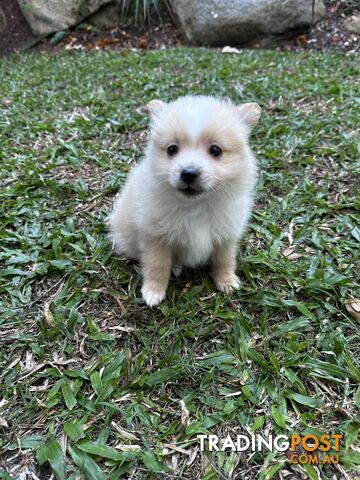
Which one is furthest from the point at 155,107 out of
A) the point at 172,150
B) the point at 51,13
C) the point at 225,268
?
the point at 51,13

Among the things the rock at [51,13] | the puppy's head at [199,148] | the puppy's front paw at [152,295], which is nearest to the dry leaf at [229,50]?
the rock at [51,13]

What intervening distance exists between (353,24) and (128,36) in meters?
4.79

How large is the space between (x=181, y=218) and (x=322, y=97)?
138 inches

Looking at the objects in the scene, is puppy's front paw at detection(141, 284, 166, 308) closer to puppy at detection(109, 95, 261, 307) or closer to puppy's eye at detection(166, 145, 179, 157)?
puppy at detection(109, 95, 261, 307)

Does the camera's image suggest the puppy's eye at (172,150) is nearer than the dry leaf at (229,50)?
Yes

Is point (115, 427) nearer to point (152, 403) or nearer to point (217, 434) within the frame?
point (152, 403)

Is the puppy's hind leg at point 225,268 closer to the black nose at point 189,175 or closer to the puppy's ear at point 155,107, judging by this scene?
the black nose at point 189,175

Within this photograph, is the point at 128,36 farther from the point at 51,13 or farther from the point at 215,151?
the point at 215,151

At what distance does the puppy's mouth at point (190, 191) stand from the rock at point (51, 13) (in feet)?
28.8

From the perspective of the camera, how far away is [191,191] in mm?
2021

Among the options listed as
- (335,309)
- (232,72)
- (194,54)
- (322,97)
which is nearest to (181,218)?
(335,309)

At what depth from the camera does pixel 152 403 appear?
74.1 inches

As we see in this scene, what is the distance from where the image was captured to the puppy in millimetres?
2020

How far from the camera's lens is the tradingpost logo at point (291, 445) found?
1.66 metres
